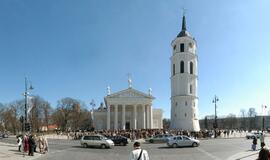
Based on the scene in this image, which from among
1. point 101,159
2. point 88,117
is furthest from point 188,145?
point 88,117

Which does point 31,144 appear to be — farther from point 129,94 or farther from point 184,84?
point 129,94

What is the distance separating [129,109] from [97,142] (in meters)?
61.6

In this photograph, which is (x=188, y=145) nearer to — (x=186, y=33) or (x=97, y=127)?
(x=186, y=33)

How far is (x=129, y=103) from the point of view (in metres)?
96.2

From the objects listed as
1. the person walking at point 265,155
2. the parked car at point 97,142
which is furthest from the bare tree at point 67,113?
the person walking at point 265,155

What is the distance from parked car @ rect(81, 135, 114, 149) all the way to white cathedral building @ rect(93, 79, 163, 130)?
180 feet

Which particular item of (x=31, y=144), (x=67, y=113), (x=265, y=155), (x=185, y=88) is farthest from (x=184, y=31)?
(x=265, y=155)

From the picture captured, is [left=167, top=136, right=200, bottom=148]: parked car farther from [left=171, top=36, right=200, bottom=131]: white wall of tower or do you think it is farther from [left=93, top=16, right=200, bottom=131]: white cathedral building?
[left=171, top=36, right=200, bottom=131]: white wall of tower

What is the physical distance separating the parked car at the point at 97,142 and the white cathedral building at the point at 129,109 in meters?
55.0

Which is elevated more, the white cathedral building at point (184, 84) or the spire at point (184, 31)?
the spire at point (184, 31)

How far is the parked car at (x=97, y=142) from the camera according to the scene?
39.3 meters

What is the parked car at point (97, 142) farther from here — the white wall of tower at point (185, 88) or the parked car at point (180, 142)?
the white wall of tower at point (185, 88)

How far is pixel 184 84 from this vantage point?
9112cm

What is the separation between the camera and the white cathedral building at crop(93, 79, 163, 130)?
96.3 m
